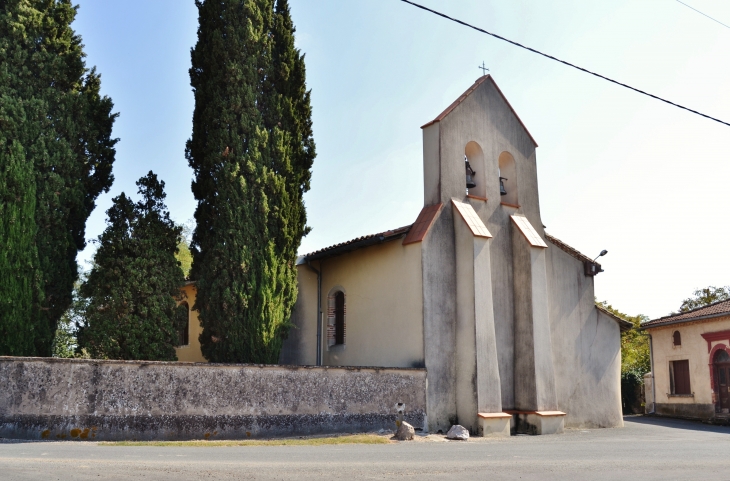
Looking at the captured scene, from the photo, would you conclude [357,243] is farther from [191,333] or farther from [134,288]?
[191,333]

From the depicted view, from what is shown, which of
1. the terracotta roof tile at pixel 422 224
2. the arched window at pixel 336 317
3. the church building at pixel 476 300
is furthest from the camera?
the arched window at pixel 336 317

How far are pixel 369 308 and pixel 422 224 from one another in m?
3.15

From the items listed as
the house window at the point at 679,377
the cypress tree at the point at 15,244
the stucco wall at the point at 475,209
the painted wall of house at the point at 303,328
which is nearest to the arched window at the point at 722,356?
the house window at the point at 679,377

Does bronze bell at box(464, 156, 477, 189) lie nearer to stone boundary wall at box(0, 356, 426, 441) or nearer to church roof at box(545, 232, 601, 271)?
church roof at box(545, 232, 601, 271)

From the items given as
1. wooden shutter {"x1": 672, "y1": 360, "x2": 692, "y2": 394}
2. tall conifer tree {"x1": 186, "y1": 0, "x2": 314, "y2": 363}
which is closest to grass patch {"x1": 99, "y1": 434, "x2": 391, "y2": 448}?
tall conifer tree {"x1": 186, "y1": 0, "x2": 314, "y2": 363}

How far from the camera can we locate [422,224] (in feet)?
59.8

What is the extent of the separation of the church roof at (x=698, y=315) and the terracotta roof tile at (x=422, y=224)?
14.6 meters

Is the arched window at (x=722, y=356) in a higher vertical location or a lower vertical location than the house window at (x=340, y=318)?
lower

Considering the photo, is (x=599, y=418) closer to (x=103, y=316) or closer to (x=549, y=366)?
(x=549, y=366)

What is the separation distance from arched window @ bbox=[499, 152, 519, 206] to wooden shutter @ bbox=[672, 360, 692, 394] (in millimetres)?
13830

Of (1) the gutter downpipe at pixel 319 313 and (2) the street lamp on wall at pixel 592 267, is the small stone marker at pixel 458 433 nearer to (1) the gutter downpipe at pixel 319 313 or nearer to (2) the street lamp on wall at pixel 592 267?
(1) the gutter downpipe at pixel 319 313

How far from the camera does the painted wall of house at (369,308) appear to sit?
58.9 feet

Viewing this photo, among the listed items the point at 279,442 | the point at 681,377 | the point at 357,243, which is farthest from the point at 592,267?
the point at 279,442

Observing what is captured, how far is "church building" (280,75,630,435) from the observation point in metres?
17.5
